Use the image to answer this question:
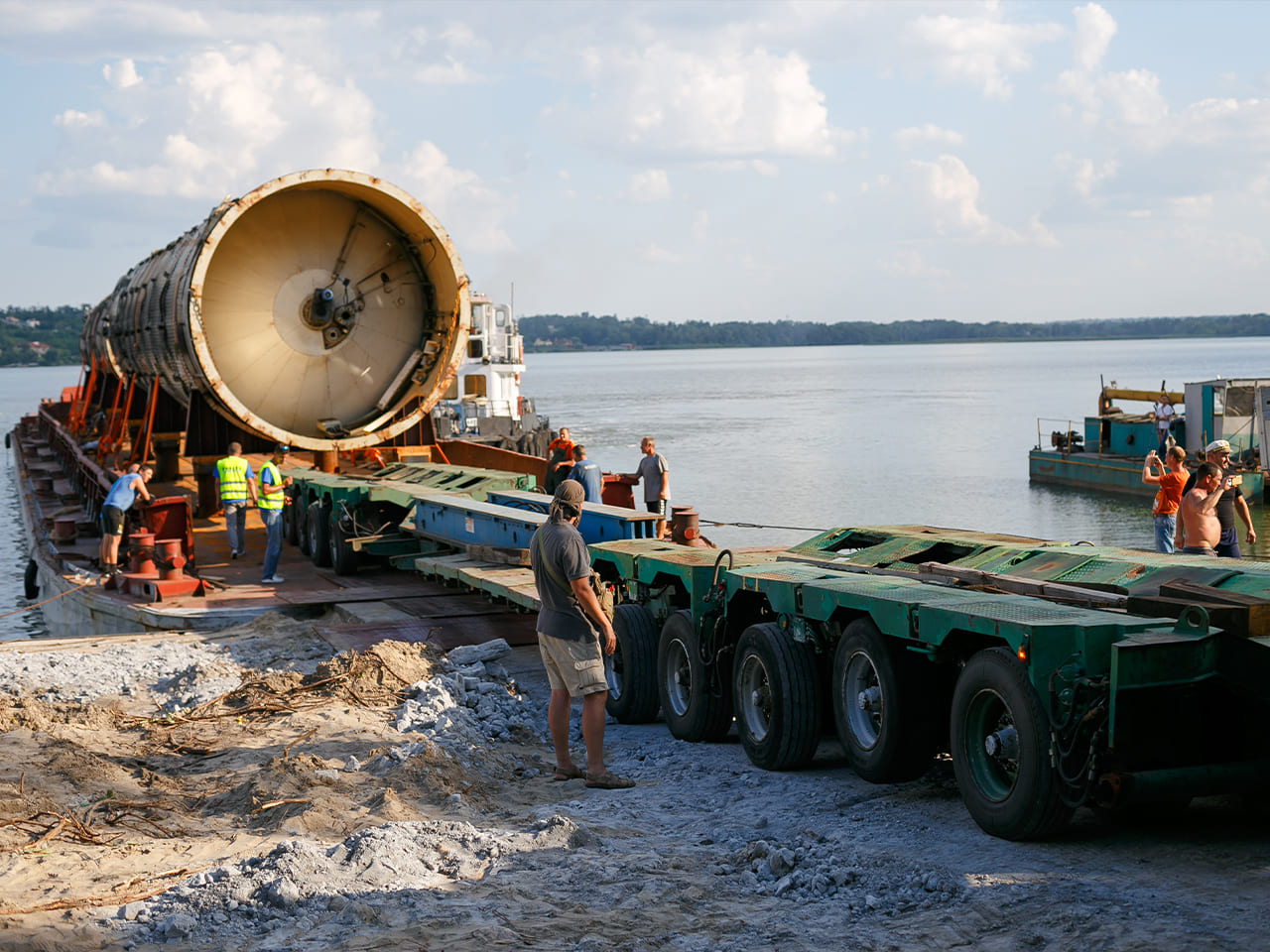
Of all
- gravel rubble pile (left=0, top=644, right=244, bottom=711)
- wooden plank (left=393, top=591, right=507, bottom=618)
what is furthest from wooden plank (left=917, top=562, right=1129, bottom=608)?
wooden plank (left=393, top=591, right=507, bottom=618)

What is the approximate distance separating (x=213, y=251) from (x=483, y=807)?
39.8 ft

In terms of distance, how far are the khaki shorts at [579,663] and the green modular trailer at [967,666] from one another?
3.30 feet

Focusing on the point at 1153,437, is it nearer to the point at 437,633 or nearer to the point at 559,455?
the point at 559,455

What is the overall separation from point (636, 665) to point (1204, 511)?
199 inches

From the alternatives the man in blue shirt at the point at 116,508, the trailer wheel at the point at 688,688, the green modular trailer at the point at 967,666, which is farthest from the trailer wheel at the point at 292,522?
the trailer wheel at the point at 688,688

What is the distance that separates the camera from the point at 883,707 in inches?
266

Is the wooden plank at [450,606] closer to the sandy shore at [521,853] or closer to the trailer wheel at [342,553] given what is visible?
the trailer wheel at [342,553]

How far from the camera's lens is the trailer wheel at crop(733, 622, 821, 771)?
24.4 feet

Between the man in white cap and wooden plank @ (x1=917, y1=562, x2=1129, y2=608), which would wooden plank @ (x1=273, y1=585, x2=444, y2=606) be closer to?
wooden plank @ (x1=917, y1=562, x2=1129, y2=608)

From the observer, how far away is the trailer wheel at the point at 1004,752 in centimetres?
557

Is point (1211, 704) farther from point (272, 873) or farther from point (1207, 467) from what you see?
point (1207, 467)

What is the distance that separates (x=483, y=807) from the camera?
698 cm

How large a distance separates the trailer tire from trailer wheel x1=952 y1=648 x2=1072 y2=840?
20.4 inches

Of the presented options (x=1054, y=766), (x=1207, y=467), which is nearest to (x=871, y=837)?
(x=1054, y=766)
